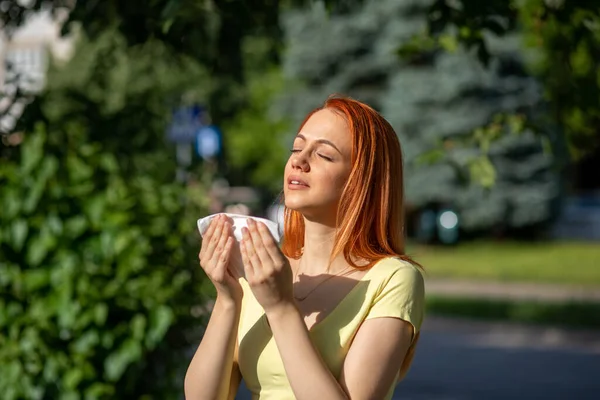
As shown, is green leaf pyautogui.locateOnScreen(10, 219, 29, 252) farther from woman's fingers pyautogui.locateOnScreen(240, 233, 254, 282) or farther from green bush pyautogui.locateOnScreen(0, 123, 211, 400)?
woman's fingers pyautogui.locateOnScreen(240, 233, 254, 282)

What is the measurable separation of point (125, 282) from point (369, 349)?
11.9 ft

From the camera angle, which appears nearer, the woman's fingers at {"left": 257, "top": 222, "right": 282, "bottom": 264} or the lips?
the woman's fingers at {"left": 257, "top": 222, "right": 282, "bottom": 264}

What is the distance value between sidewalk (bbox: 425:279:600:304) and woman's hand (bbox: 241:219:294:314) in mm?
16771

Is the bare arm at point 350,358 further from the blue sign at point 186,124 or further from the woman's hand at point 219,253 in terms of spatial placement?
the blue sign at point 186,124

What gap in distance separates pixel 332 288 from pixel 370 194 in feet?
0.66

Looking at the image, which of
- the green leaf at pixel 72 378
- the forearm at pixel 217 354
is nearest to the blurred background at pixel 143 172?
the green leaf at pixel 72 378

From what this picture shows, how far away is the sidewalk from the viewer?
19.4 metres

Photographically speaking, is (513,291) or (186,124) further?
(513,291)

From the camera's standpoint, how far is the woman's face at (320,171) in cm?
252

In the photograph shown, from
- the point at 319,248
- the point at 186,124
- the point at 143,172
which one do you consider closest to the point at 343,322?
the point at 319,248

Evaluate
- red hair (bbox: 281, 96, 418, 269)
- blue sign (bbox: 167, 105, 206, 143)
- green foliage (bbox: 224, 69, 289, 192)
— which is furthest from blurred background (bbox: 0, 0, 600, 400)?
green foliage (bbox: 224, 69, 289, 192)

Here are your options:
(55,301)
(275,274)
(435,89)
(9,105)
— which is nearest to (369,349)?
(275,274)

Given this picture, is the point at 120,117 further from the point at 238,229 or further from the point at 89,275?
the point at 238,229

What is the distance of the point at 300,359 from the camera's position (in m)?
2.35
